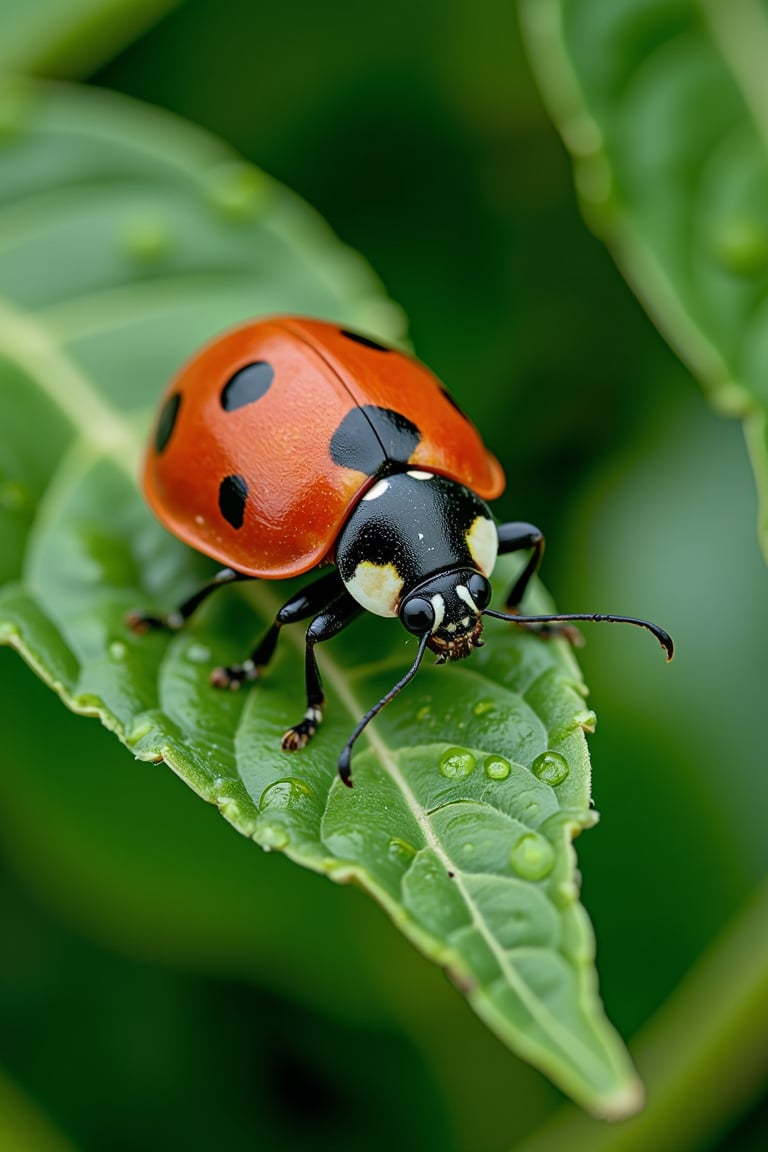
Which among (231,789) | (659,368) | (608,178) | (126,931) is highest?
(608,178)

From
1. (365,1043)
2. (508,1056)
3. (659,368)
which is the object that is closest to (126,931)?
(365,1043)

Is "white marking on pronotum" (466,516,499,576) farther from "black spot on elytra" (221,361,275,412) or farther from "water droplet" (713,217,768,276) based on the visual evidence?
"water droplet" (713,217,768,276)

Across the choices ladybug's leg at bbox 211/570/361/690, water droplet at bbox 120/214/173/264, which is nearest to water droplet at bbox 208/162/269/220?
water droplet at bbox 120/214/173/264

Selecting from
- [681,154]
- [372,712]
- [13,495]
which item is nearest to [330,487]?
[372,712]

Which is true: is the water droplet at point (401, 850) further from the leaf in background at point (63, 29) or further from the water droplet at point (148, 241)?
the leaf in background at point (63, 29)

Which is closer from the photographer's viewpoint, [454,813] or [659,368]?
[454,813]

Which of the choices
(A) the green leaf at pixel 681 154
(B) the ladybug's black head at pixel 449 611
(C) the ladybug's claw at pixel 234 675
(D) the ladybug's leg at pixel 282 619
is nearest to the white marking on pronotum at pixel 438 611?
(B) the ladybug's black head at pixel 449 611

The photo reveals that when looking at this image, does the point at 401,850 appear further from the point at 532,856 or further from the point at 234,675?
the point at 234,675

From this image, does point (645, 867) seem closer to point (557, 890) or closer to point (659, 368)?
point (659, 368)
